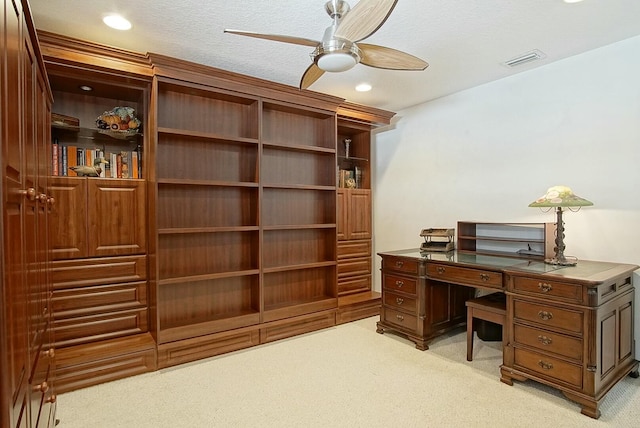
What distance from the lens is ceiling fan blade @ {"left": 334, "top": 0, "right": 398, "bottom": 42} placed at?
5.22 ft

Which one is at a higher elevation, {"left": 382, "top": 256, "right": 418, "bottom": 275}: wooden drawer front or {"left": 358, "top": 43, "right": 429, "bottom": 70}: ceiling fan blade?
{"left": 358, "top": 43, "right": 429, "bottom": 70}: ceiling fan blade

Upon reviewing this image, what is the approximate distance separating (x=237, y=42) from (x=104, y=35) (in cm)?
98

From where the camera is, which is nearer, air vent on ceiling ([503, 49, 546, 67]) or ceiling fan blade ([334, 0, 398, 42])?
ceiling fan blade ([334, 0, 398, 42])

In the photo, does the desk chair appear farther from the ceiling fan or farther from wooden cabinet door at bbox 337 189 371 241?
the ceiling fan

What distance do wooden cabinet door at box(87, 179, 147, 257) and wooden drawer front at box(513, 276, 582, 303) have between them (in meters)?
3.02

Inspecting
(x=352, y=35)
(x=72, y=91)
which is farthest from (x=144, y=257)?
(x=352, y=35)

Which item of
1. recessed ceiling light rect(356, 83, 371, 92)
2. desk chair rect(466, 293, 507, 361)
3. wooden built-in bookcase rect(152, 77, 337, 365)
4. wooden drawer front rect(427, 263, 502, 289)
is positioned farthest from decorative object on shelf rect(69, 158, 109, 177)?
desk chair rect(466, 293, 507, 361)

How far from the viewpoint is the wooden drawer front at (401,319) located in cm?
314

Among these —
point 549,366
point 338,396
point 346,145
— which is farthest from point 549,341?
point 346,145

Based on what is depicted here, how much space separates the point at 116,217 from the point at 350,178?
8.84ft

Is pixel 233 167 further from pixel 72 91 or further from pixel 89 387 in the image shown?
pixel 89 387

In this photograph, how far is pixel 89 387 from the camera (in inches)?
96.6

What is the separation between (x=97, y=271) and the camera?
8.93 feet

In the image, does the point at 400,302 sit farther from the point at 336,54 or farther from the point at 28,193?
the point at 28,193
